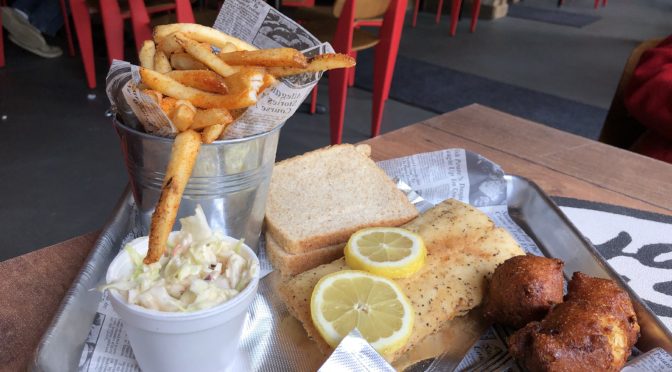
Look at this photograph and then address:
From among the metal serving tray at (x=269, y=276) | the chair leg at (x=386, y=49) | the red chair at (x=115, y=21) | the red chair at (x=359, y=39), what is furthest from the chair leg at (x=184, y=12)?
the metal serving tray at (x=269, y=276)

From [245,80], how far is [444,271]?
0.54 meters

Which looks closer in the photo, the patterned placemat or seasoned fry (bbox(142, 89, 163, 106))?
seasoned fry (bbox(142, 89, 163, 106))

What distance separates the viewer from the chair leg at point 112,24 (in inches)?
145

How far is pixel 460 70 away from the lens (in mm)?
5555

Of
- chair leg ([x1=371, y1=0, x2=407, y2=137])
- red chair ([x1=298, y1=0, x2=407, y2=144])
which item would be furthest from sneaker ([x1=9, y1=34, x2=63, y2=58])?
chair leg ([x1=371, y1=0, x2=407, y2=137])

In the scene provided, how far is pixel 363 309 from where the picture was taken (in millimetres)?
922

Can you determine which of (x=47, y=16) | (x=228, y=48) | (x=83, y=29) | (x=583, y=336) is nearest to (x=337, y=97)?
(x=83, y=29)

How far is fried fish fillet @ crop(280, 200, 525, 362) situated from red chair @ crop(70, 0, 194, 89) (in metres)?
2.40

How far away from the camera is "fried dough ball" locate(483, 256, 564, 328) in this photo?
3.13ft

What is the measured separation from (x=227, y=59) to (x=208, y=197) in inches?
10.4

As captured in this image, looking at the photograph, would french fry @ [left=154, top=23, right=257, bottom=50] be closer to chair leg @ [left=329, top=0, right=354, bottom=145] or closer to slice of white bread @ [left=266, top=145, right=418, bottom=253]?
slice of white bread @ [left=266, top=145, right=418, bottom=253]

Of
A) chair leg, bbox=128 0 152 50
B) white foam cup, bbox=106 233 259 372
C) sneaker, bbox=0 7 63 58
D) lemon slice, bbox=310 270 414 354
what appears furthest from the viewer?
sneaker, bbox=0 7 63 58

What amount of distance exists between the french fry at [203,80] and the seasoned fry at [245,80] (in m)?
0.01

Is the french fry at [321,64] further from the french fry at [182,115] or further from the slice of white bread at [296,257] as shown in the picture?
the slice of white bread at [296,257]
